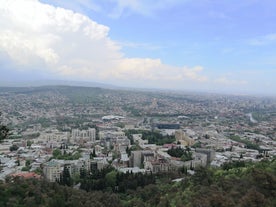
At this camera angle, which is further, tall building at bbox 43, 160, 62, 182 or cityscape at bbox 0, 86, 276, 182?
cityscape at bbox 0, 86, 276, 182

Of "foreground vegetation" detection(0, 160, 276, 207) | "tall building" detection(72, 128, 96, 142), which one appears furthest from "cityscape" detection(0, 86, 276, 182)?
"foreground vegetation" detection(0, 160, 276, 207)

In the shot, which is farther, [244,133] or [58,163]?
[244,133]

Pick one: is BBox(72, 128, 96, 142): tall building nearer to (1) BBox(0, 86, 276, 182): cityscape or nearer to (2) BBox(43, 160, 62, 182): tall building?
(1) BBox(0, 86, 276, 182): cityscape

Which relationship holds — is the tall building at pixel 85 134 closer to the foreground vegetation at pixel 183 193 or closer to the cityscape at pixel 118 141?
the cityscape at pixel 118 141

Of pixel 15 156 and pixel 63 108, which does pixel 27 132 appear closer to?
pixel 15 156

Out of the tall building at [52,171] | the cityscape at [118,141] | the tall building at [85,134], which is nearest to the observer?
the tall building at [52,171]

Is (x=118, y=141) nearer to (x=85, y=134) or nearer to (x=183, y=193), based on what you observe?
(x=85, y=134)

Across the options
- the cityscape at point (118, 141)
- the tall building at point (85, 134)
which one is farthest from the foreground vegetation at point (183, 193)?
the tall building at point (85, 134)

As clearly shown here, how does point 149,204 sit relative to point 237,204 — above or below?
below

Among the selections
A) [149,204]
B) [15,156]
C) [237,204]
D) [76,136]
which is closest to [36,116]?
[76,136]
